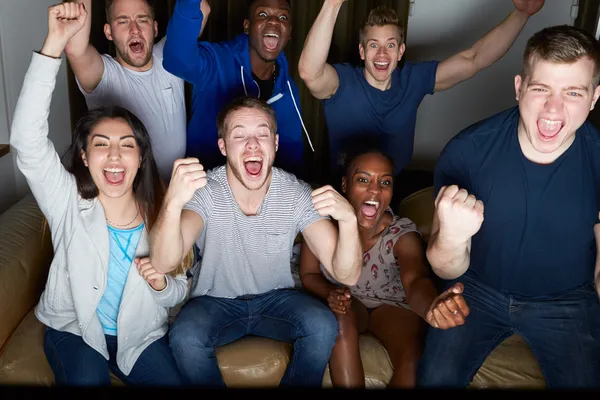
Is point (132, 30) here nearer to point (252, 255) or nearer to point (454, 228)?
point (252, 255)

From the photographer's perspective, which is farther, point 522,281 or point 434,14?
point 434,14

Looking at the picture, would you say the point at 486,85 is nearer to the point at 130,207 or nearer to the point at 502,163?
the point at 502,163

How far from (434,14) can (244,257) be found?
1.97 m

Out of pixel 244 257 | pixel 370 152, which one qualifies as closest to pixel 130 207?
pixel 244 257

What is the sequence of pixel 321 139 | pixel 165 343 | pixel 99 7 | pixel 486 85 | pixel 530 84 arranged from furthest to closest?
pixel 486 85
pixel 321 139
pixel 99 7
pixel 165 343
pixel 530 84

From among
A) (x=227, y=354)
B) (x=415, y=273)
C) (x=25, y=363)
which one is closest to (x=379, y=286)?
(x=415, y=273)

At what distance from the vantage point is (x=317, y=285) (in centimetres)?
204

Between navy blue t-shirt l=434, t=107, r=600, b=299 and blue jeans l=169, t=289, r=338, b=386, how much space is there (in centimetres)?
52

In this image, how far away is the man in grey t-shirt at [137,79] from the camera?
214 centimetres

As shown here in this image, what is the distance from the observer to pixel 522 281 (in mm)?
1766

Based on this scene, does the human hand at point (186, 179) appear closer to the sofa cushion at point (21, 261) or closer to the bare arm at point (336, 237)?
the bare arm at point (336, 237)

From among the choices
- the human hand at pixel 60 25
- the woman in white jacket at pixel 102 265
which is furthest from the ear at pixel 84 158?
the human hand at pixel 60 25

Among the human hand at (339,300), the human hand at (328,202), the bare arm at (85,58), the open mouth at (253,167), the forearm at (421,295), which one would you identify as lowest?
the human hand at (339,300)

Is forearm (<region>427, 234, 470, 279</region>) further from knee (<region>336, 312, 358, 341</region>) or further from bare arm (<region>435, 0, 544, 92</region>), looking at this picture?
bare arm (<region>435, 0, 544, 92</region>)
